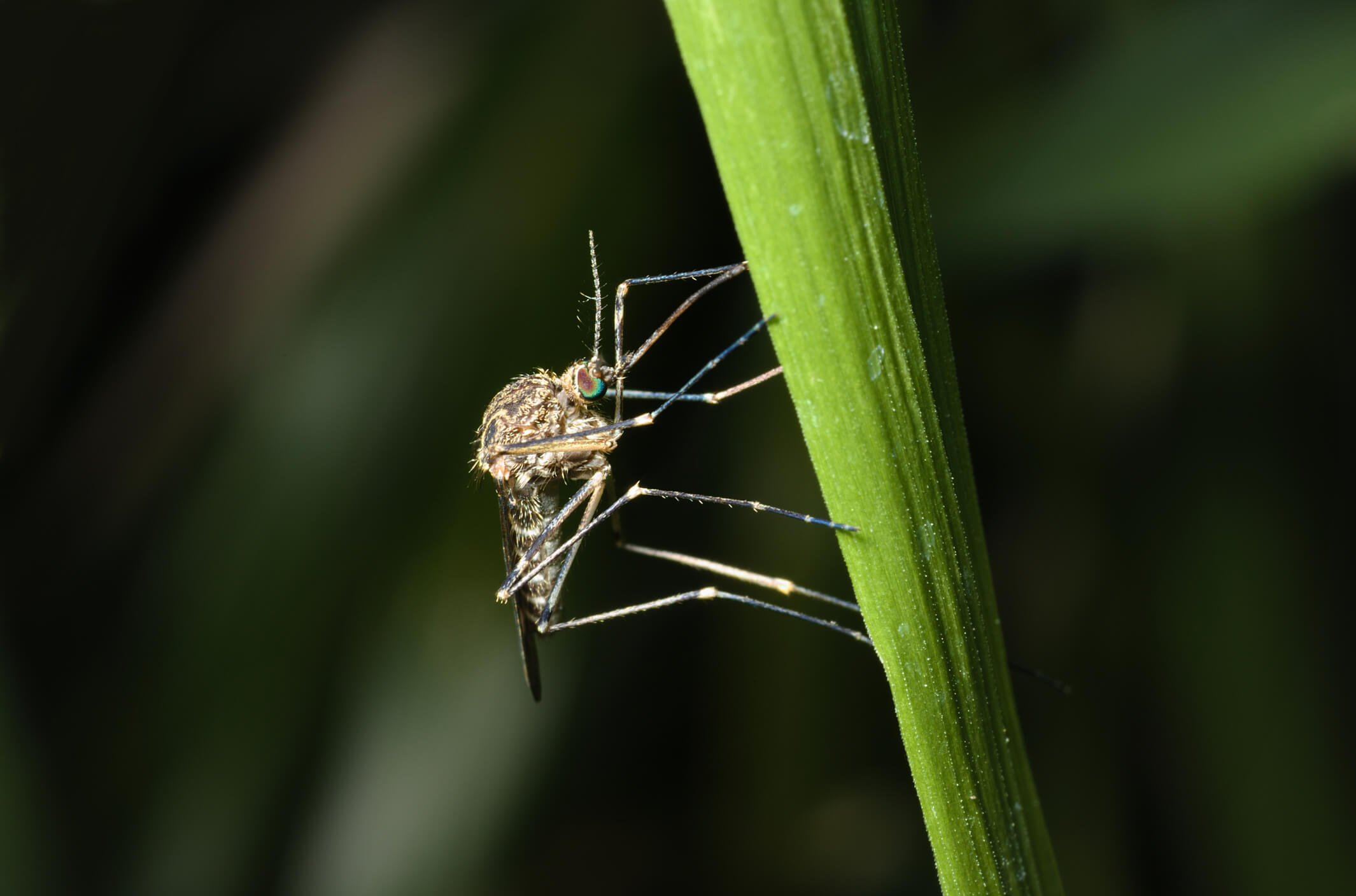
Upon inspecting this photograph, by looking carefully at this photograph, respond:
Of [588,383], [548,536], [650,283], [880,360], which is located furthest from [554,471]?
[880,360]

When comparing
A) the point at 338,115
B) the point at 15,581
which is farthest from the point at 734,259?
the point at 15,581

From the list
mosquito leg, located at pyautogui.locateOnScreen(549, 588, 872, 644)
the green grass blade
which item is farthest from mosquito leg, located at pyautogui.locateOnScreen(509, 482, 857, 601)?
the green grass blade

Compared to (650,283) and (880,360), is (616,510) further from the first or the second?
(880,360)

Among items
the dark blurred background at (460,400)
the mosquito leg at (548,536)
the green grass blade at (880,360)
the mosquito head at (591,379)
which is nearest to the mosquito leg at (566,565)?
the mosquito leg at (548,536)

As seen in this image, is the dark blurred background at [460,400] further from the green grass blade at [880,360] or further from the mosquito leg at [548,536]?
the green grass blade at [880,360]

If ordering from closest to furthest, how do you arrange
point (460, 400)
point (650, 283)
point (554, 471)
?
point (650, 283) < point (554, 471) < point (460, 400)

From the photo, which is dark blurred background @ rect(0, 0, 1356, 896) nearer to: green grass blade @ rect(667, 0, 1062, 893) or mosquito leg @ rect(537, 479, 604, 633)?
mosquito leg @ rect(537, 479, 604, 633)
